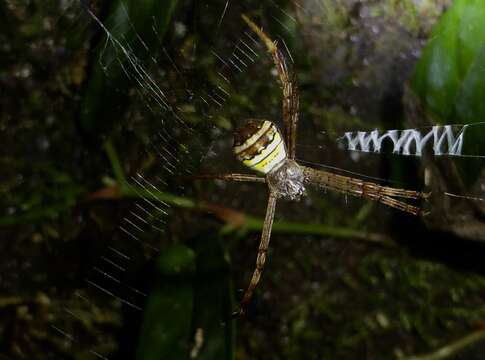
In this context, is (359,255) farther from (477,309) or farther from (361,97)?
(361,97)

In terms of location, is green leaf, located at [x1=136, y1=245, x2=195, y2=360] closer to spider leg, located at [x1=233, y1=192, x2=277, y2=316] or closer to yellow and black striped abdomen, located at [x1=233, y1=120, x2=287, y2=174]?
spider leg, located at [x1=233, y1=192, x2=277, y2=316]

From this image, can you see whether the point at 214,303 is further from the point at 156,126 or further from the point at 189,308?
the point at 156,126

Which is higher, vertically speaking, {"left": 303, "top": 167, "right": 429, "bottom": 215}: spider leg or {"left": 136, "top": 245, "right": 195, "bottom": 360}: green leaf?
{"left": 303, "top": 167, "right": 429, "bottom": 215}: spider leg

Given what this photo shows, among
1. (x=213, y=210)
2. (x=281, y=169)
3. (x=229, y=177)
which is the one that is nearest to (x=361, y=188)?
(x=281, y=169)

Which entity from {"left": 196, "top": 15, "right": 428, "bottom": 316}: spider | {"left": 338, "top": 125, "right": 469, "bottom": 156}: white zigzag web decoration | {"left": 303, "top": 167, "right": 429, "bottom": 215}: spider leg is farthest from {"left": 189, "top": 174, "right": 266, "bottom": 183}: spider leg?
{"left": 338, "top": 125, "right": 469, "bottom": 156}: white zigzag web decoration

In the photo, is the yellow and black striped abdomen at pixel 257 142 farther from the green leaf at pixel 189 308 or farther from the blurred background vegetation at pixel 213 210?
the green leaf at pixel 189 308

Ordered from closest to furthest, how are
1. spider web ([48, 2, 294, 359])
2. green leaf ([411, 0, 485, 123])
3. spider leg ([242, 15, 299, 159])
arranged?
green leaf ([411, 0, 485, 123])
spider web ([48, 2, 294, 359])
spider leg ([242, 15, 299, 159])
